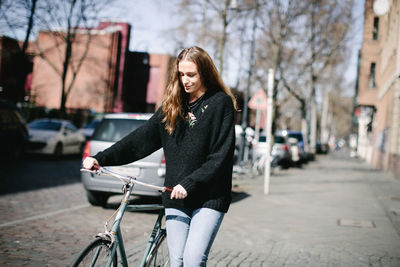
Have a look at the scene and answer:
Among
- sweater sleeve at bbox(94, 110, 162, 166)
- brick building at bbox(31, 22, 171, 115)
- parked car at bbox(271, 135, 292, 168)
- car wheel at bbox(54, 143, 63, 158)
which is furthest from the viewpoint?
brick building at bbox(31, 22, 171, 115)

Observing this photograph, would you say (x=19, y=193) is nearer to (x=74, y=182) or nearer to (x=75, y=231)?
(x=74, y=182)

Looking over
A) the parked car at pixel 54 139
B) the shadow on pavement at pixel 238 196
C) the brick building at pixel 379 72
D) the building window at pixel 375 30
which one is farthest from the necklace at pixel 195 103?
the building window at pixel 375 30

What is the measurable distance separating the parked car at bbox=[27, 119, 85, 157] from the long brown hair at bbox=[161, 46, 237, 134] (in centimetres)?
1625

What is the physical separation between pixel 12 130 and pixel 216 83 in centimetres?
1416

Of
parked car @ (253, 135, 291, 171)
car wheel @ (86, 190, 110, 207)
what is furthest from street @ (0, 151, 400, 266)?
parked car @ (253, 135, 291, 171)

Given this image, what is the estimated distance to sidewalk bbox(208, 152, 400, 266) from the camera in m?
5.60

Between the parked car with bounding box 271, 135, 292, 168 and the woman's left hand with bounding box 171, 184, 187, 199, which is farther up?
the parked car with bounding box 271, 135, 292, 168

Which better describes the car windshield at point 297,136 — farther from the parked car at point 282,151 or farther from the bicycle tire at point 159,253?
the bicycle tire at point 159,253

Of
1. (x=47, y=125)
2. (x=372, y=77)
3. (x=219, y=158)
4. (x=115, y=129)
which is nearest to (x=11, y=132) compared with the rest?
(x=47, y=125)

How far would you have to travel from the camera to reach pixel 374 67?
31.2 m

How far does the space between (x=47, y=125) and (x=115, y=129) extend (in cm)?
1223

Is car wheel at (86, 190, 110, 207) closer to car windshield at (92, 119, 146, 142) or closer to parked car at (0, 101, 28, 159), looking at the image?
car windshield at (92, 119, 146, 142)

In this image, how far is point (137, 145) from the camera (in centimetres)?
309

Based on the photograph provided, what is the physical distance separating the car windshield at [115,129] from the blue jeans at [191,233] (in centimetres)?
563
